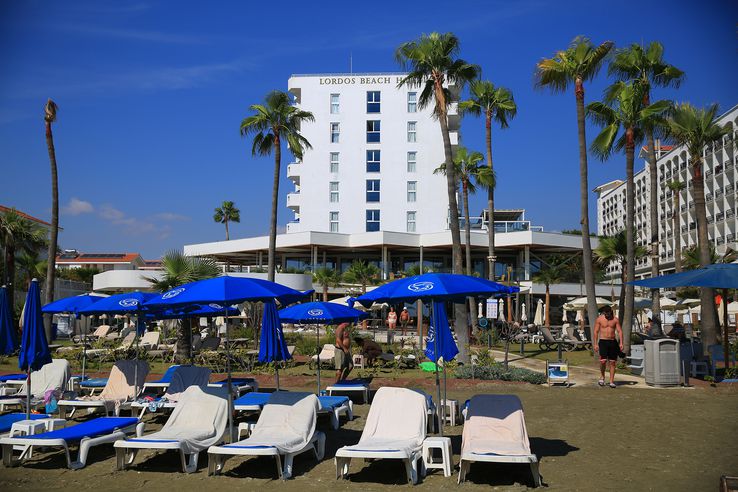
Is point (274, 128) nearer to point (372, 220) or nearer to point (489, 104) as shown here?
point (489, 104)

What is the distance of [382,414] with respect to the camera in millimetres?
8281

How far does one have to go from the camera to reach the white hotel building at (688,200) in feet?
174

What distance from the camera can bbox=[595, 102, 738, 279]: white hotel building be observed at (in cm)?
5312

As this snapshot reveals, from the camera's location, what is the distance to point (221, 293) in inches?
320

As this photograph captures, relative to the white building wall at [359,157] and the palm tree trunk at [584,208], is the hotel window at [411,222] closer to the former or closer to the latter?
the white building wall at [359,157]

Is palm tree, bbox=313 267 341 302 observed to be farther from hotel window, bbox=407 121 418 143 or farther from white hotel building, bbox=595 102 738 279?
white hotel building, bbox=595 102 738 279

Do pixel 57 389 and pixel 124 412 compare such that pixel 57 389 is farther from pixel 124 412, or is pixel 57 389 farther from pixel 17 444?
pixel 17 444

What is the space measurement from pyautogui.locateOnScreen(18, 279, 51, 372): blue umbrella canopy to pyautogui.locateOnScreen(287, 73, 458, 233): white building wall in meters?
51.0

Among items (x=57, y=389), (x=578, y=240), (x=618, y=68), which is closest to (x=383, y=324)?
(x=578, y=240)

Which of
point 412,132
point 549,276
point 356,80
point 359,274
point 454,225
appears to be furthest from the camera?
point 356,80

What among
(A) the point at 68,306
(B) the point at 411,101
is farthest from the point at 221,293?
(B) the point at 411,101

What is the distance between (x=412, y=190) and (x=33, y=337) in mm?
52201

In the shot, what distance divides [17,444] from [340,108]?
5598 centimetres

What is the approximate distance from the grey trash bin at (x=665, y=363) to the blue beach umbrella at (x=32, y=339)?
12.7 meters
